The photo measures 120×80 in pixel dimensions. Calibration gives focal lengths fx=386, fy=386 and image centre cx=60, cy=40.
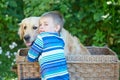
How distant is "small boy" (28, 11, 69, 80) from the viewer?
3039 millimetres

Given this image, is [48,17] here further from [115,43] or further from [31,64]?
[115,43]

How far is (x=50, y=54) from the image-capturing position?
3.06 metres

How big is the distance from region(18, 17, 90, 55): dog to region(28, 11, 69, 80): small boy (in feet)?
1.31

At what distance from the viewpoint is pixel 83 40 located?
5137mm

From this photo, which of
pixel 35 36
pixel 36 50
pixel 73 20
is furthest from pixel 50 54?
pixel 73 20

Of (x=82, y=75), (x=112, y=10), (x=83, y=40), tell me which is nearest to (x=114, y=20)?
(x=112, y=10)

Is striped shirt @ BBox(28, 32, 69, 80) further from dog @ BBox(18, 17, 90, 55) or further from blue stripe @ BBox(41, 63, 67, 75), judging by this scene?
dog @ BBox(18, 17, 90, 55)

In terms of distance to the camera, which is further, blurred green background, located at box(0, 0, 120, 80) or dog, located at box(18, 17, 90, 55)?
blurred green background, located at box(0, 0, 120, 80)

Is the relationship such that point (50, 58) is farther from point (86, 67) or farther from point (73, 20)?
point (73, 20)

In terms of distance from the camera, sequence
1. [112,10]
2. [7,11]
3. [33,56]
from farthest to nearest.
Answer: [7,11] < [112,10] < [33,56]

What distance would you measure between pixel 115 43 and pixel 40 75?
2.18 metres

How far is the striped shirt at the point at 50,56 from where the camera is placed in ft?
9.97

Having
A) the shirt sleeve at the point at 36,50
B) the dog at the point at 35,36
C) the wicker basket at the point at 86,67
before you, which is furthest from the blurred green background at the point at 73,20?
the shirt sleeve at the point at 36,50

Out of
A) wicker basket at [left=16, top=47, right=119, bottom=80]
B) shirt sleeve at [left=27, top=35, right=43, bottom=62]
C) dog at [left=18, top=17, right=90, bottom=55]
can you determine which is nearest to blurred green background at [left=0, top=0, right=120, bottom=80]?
dog at [left=18, top=17, right=90, bottom=55]
